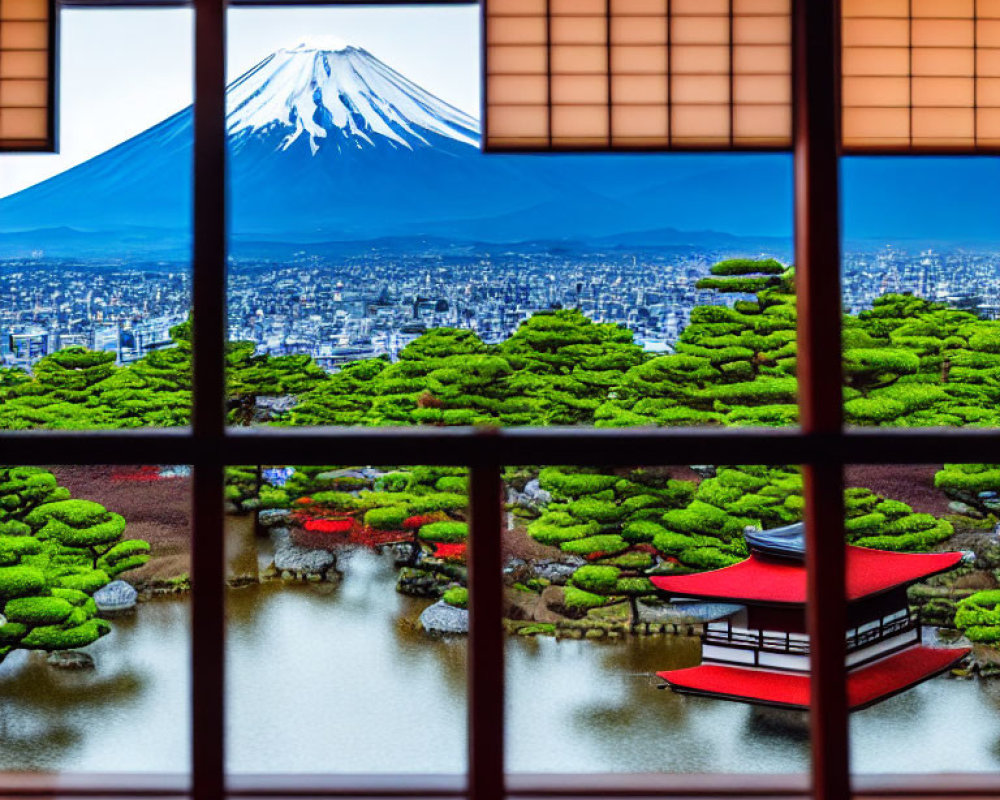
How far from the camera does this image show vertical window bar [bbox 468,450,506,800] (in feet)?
5.79

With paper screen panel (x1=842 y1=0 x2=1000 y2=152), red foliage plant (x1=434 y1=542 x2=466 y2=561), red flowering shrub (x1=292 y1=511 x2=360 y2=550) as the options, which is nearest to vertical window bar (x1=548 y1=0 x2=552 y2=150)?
paper screen panel (x1=842 y1=0 x2=1000 y2=152)

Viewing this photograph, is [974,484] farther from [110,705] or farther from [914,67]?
[110,705]

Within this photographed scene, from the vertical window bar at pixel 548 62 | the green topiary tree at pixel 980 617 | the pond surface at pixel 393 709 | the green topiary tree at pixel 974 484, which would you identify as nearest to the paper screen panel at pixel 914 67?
the vertical window bar at pixel 548 62

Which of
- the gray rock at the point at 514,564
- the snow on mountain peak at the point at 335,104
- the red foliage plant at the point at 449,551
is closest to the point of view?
the red foliage plant at the point at 449,551

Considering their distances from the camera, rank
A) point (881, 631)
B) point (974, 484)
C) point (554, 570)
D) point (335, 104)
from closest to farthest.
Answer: point (881, 631) < point (974, 484) < point (554, 570) < point (335, 104)

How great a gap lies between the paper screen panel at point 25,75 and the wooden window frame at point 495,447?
59 centimetres

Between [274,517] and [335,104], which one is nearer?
[274,517]

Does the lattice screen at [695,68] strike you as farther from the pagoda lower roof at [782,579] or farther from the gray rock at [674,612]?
the gray rock at [674,612]

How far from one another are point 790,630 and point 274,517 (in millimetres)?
6177

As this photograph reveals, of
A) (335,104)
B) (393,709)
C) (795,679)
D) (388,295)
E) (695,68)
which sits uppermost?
(335,104)

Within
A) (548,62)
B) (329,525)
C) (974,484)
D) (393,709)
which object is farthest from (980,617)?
(548,62)

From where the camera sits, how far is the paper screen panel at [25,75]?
2.15 meters

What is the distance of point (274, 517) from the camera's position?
37.6 ft

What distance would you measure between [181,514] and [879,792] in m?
10.8
